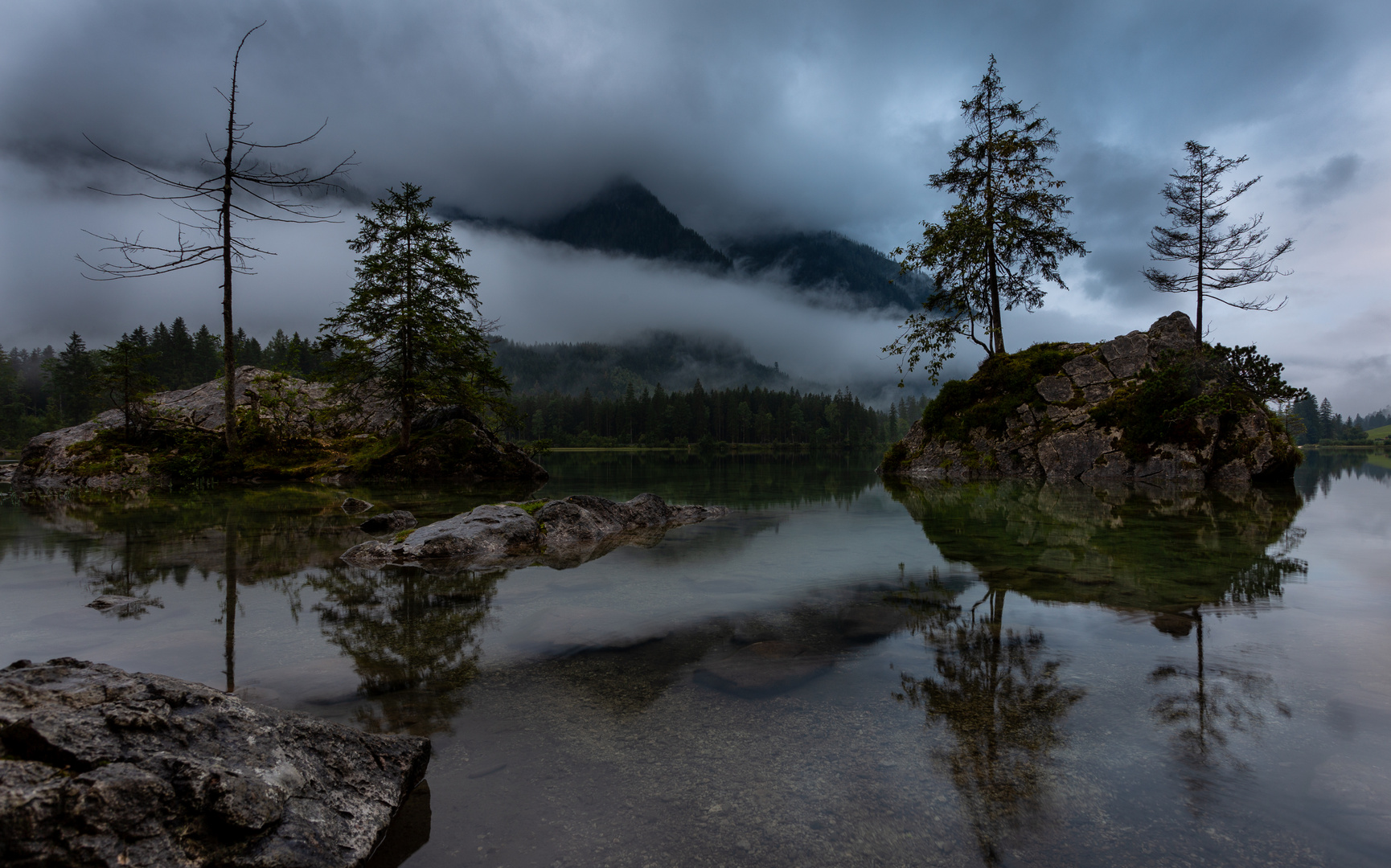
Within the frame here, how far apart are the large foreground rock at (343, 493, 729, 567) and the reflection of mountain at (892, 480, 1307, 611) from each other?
6152 millimetres

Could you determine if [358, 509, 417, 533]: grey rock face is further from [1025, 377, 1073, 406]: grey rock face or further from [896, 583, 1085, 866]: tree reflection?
[1025, 377, 1073, 406]: grey rock face

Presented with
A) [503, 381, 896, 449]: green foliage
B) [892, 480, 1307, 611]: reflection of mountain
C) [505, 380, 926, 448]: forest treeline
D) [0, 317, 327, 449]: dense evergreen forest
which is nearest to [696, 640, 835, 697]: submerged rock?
[892, 480, 1307, 611]: reflection of mountain

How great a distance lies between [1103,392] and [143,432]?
42.2 m

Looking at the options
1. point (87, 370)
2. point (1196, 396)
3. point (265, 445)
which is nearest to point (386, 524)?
point (265, 445)

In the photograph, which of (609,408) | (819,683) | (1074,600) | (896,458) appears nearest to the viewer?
(819,683)

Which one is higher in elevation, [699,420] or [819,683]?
[699,420]

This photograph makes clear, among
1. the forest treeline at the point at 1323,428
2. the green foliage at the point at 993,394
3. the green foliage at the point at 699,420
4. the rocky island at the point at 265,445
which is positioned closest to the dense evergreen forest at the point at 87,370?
the rocky island at the point at 265,445

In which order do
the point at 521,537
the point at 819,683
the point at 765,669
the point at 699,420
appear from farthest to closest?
the point at 699,420 < the point at 521,537 < the point at 765,669 < the point at 819,683

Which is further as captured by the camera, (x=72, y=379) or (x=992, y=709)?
(x=72, y=379)

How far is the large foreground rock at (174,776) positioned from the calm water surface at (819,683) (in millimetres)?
322

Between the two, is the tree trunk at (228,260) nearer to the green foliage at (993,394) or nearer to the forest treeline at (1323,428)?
the green foliage at (993,394)

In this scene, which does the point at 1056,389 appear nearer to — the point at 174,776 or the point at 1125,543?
the point at 1125,543

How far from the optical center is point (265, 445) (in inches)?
981

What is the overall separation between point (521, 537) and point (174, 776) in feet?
26.4
